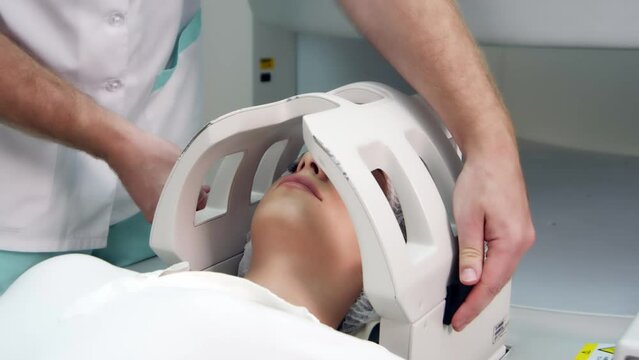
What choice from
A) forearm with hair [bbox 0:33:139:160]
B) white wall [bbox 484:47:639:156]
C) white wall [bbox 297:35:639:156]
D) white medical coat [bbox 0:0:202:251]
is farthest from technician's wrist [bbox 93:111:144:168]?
white wall [bbox 484:47:639:156]

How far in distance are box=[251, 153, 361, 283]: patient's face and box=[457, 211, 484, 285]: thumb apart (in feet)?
0.40

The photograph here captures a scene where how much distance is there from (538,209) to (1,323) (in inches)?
42.7

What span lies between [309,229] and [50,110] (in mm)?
361

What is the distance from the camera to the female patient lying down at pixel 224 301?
0.64 metres

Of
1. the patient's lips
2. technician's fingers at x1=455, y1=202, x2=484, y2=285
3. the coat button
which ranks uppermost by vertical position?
the coat button

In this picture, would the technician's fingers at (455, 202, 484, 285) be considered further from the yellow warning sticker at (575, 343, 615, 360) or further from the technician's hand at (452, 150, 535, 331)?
the yellow warning sticker at (575, 343, 615, 360)

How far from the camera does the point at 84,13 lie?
1099mm

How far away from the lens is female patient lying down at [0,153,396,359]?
64cm

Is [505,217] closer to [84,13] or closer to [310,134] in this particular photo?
[310,134]

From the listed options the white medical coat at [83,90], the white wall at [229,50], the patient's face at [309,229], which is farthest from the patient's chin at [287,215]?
the white wall at [229,50]

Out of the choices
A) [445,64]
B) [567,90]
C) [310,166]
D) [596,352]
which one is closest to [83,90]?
[310,166]

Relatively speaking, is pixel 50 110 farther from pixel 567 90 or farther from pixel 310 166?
pixel 567 90

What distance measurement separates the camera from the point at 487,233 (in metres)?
0.88

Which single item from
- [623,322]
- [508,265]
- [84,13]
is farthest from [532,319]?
[84,13]
